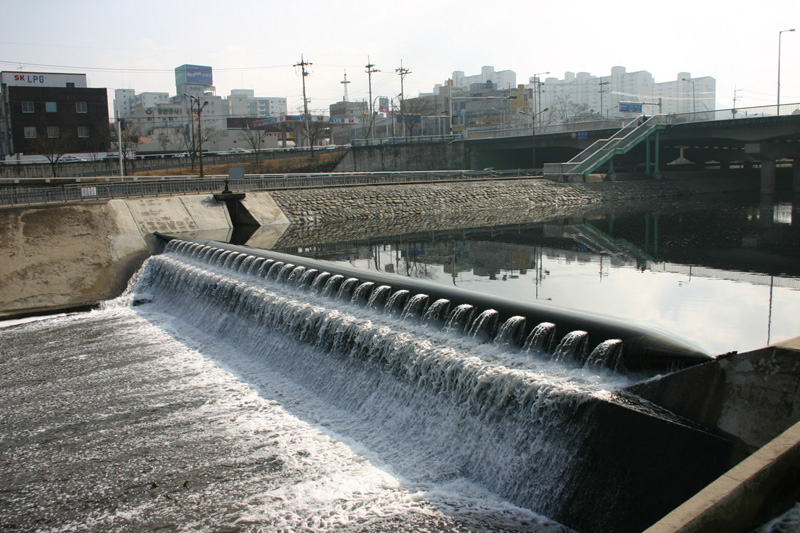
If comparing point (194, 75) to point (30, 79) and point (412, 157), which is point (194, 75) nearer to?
point (30, 79)

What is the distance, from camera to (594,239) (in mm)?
25422

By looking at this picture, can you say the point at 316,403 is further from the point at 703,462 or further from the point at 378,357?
the point at 703,462

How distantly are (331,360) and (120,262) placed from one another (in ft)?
52.2

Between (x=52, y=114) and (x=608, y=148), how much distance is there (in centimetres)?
6148

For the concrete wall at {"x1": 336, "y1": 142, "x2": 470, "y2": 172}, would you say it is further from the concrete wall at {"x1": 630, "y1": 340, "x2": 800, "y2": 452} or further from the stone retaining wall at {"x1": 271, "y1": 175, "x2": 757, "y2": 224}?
the concrete wall at {"x1": 630, "y1": 340, "x2": 800, "y2": 452}

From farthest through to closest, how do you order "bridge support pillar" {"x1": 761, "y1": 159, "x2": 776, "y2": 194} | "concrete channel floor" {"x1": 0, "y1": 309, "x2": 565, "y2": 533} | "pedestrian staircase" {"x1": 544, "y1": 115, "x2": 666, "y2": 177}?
"bridge support pillar" {"x1": 761, "y1": 159, "x2": 776, "y2": 194}, "pedestrian staircase" {"x1": 544, "y1": 115, "x2": 666, "y2": 177}, "concrete channel floor" {"x1": 0, "y1": 309, "x2": 565, "y2": 533}

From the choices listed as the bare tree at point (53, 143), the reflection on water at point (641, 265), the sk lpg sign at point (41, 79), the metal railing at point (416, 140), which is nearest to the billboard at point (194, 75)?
the sk lpg sign at point (41, 79)

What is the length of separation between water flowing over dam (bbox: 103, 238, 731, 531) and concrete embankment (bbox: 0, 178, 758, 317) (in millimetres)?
11437

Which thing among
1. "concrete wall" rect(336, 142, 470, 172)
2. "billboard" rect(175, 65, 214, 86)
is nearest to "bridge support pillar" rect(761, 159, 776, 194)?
"concrete wall" rect(336, 142, 470, 172)

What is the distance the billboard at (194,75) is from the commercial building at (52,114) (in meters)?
74.1

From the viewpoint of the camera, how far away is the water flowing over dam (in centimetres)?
618

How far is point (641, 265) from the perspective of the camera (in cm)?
1862

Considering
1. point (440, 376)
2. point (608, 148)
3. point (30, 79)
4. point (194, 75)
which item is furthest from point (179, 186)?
point (194, 75)

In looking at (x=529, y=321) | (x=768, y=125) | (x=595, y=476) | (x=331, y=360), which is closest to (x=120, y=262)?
(x=331, y=360)
